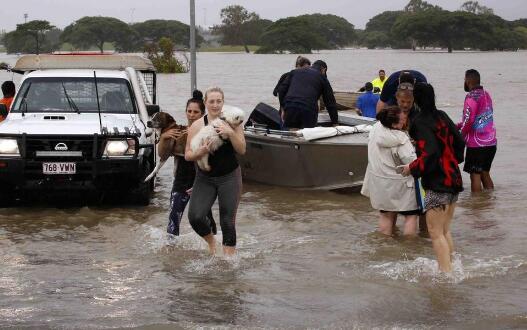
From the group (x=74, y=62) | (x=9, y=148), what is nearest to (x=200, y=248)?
(x=9, y=148)

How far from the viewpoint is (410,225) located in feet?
31.6

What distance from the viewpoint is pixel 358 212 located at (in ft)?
38.8

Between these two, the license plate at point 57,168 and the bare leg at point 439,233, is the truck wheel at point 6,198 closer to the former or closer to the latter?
the license plate at point 57,168

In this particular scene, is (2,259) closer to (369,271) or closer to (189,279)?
(189,279)

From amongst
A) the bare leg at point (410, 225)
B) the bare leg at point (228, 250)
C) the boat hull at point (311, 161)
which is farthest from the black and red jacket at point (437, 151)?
the boat hull at point (311, 161)

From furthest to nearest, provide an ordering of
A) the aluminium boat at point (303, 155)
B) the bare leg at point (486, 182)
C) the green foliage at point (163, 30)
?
the green foliage at point (163, 30)
the bare leg at point (486, 182)
the aluminium boat at point (303, 155)

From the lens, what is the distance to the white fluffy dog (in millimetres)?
7879

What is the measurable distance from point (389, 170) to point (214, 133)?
2148 millimetres

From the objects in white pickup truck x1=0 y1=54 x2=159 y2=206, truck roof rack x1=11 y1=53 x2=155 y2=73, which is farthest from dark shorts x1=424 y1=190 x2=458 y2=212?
truck roof rack x1=11 y1=53 x2=155 y2=73

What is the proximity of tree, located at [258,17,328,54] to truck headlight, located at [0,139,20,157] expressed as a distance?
5355 inches

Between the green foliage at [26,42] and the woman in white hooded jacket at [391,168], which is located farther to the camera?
the green foliage at [26,42]

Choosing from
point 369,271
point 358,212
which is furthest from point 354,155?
point 369,271

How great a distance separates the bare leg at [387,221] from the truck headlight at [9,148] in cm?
426

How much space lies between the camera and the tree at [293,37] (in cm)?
14662
